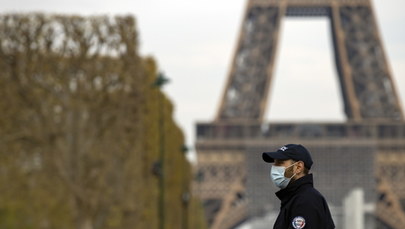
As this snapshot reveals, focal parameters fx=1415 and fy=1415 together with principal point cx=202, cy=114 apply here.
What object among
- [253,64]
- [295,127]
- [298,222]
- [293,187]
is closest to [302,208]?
[298,222]

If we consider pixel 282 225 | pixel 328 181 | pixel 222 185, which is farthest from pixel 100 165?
pixel 328 181

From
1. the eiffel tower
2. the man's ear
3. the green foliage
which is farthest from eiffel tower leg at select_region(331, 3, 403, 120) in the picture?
the man's ear

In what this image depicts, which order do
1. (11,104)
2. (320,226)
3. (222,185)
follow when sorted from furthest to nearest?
(222,185) < (11,104) < (320,226)

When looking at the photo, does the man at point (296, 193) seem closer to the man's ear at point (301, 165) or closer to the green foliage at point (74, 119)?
the man's ear at point (301, 165)

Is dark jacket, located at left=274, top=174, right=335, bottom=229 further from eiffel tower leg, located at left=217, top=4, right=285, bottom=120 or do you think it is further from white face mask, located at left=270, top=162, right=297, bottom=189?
eiffel tower leg, located at left=217, top=4, right=285, bottom=120

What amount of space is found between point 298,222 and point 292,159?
42cm

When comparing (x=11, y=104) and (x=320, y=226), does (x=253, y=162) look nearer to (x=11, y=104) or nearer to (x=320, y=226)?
(x=11, y=104)

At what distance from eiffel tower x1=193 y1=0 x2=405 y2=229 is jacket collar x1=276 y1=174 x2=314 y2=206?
8136 cm

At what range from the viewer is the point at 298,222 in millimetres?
7297

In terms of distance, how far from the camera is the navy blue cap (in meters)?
7.57

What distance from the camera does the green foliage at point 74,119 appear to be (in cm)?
3500

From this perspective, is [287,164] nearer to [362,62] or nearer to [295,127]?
[362,62]

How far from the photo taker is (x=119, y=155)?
36.0 metres

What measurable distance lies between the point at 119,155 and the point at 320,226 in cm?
2871
